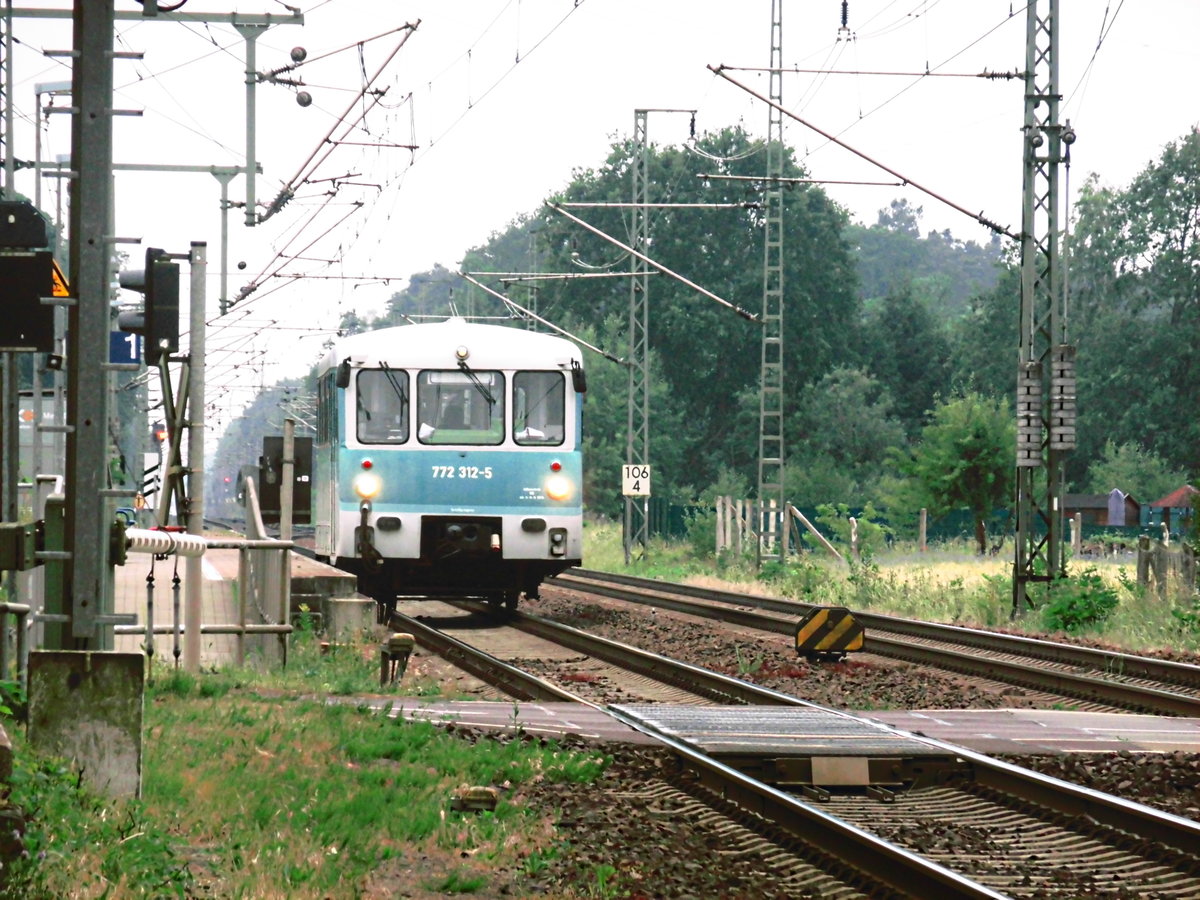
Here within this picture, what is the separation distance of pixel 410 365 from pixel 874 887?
45.0ft

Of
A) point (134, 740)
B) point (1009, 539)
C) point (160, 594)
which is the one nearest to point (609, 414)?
point (1009, 539)

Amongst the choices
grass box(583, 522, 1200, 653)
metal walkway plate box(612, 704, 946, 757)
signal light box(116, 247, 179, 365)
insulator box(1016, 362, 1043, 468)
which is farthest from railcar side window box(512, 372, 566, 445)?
signal light box(116, 247, 179, 365)

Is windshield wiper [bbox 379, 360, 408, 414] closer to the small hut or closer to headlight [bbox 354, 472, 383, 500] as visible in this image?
headlight [bbox 354, 472, 383, 500]

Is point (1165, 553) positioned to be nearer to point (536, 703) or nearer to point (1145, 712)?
point (1145, 712)

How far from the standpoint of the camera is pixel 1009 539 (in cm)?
5647

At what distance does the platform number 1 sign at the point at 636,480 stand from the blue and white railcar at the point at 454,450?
13981mm

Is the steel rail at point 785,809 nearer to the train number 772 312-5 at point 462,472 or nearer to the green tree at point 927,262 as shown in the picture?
the train number 772 312-5 at point 462,472

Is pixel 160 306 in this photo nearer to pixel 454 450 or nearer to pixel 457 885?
pixel 457 885

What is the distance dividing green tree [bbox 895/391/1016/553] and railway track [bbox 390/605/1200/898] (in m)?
39.5

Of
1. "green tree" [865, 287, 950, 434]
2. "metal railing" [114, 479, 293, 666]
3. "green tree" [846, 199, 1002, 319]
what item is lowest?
"metal railing" [114, 479, 293, 666]

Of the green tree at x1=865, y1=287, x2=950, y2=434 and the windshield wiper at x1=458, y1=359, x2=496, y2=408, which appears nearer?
the windshield wiper at x1=458, y1=359, x2=496, y2=408

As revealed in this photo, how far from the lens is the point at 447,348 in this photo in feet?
65.2

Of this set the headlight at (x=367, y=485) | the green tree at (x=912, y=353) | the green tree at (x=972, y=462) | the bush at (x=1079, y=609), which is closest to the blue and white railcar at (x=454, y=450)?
the headlight at (x=367, y=485)

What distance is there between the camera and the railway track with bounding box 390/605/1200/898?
6897mm
